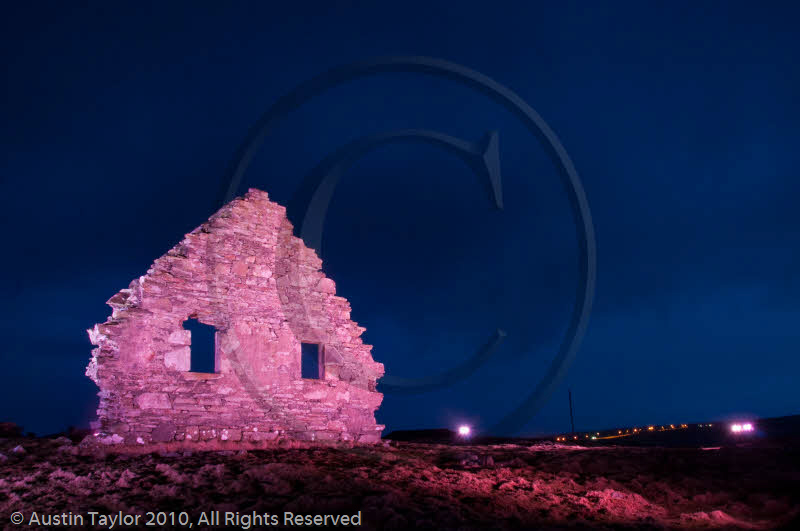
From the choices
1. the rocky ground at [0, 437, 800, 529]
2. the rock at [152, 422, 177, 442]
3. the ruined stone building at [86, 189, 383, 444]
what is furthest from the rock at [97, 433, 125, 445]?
→ the rock at [152, 422, 177, 442]

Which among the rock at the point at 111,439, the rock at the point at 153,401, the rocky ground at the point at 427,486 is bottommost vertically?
the rocky ground at the point at 427,486

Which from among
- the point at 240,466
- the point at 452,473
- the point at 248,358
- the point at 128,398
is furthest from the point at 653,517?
the point at 128,398

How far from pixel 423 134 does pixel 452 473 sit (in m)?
11.5

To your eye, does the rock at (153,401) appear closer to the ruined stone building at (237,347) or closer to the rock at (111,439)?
the ruined stone building at (237,347)

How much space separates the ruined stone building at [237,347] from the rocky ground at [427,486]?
749mm

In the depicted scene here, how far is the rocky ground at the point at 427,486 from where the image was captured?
5770 mm

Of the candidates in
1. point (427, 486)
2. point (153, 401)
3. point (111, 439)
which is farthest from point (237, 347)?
point (427, 486)

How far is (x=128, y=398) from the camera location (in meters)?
8.70

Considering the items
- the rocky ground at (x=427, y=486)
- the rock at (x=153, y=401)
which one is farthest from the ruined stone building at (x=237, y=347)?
the rocky ground at (x=427, y=486)

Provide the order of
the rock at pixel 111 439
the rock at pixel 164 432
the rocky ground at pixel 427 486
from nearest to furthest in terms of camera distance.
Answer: the rocky ground at pixel 427 486, the rock at pixel 111 439, the rock at pixel 164 432

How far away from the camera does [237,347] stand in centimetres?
1005

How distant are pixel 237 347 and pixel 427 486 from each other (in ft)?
15.2

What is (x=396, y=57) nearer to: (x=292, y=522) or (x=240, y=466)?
(x=240, y=466)

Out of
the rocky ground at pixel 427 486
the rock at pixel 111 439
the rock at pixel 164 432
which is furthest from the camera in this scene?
the rock at pixel 164 432
